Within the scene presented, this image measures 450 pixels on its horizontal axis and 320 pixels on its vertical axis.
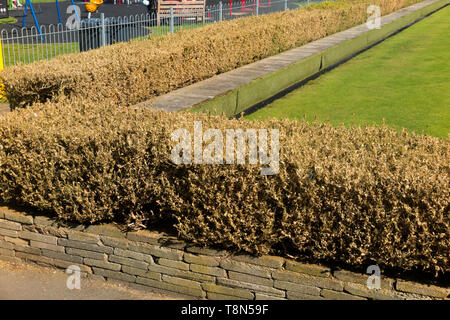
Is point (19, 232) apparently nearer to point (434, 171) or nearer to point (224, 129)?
point (224, 129)

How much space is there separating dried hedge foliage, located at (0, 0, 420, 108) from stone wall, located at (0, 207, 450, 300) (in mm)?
2392

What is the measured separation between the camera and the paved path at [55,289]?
15.6 ft

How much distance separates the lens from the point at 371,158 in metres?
4.68

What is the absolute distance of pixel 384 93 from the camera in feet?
41.4

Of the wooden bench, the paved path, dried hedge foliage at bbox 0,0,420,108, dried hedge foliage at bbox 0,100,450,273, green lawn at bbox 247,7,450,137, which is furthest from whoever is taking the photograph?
the wooden bench

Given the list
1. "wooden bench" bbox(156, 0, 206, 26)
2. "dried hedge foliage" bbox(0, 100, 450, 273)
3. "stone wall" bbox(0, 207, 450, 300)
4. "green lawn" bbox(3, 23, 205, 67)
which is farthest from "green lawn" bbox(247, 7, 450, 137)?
"wooden bench" bbox(156, 0, 206, 26)

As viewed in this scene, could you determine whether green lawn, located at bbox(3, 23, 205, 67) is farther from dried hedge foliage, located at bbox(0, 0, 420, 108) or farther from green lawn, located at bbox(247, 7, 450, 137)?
green lawn, located at bbox(247, 7, 450, 137)

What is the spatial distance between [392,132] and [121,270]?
282cm

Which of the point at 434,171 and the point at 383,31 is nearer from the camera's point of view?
the point at 434,171

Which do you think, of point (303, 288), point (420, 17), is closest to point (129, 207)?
point (303, 288)

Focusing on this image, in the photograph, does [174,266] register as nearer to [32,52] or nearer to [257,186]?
[257,186]

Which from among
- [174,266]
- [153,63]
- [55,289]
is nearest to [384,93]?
[153,63]

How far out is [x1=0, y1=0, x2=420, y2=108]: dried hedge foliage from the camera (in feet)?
25.4
